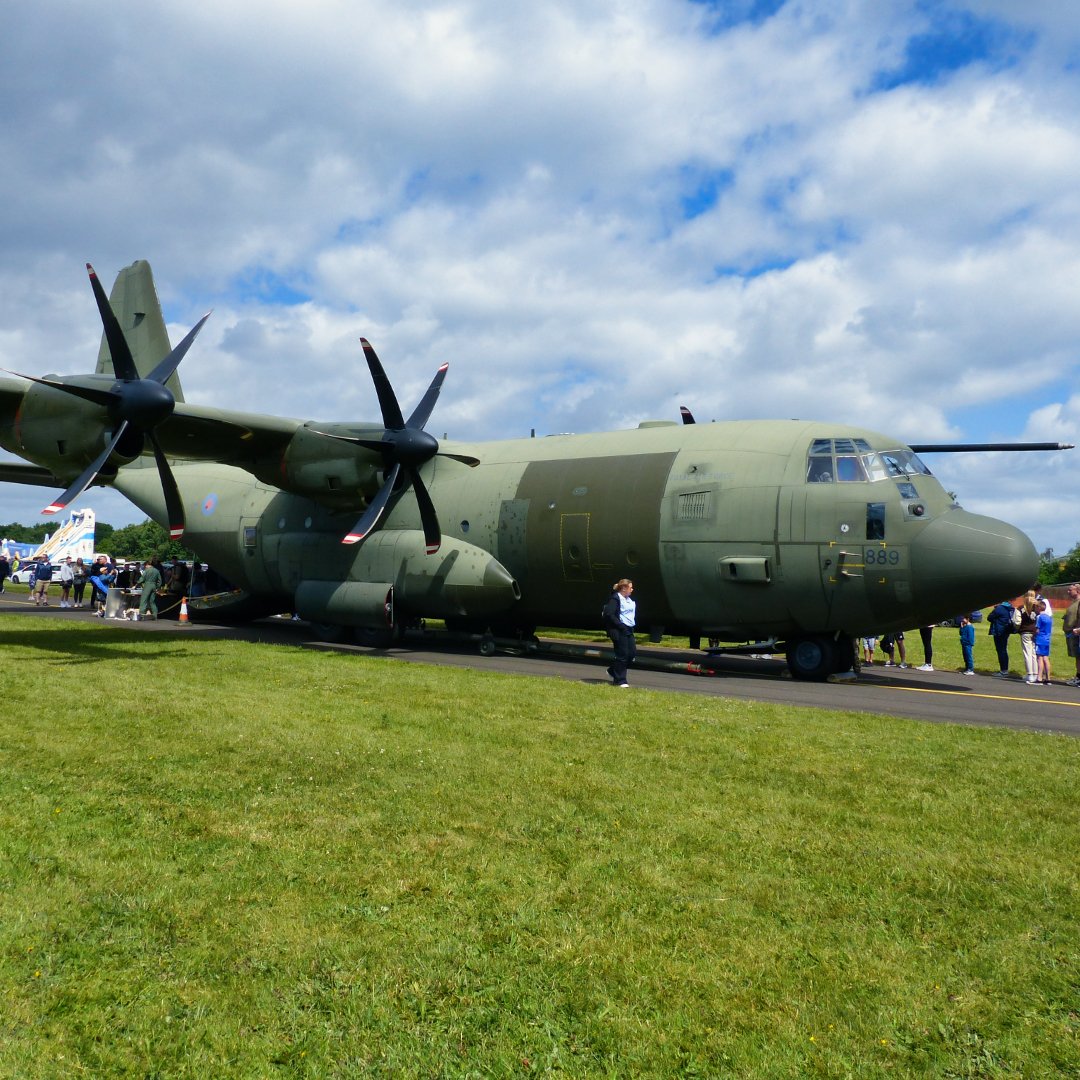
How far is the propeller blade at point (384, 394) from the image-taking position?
19.3 meters

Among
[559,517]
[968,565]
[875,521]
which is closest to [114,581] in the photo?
[559,517]

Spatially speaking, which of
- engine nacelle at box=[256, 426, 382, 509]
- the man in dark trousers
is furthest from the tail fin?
the man in dark trousers

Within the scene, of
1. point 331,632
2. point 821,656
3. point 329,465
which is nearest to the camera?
point 821,656

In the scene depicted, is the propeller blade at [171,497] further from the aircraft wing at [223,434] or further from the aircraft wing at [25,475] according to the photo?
the aircraft wing at [25,475]

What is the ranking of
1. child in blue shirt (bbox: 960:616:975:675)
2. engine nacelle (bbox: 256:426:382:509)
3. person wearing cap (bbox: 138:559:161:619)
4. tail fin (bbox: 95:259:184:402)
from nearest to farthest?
engine nacelle (bbox: 256:426:382:509) < child in blue shirt (bbox: 960:616:975:675) < tail fin (bbox: 95:259:184:402) < person wearing cap (bbox: 138:559:161:619)

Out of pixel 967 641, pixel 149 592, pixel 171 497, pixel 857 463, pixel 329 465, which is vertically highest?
pixel 329 465

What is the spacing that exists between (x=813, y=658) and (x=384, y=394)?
1100 cm

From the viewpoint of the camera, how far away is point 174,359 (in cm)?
1684

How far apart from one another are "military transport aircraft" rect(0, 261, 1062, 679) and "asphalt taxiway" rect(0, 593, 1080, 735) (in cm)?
84

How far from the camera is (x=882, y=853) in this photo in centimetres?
635

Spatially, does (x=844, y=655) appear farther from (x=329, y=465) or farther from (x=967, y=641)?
(x=329, y=465)

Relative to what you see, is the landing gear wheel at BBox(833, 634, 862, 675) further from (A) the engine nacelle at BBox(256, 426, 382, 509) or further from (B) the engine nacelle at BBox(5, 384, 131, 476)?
(B) the engine nacelle at BBox(5, 384, 131, 476)

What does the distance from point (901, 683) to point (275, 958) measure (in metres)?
16.0

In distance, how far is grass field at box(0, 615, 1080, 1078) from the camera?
393 centimetres
